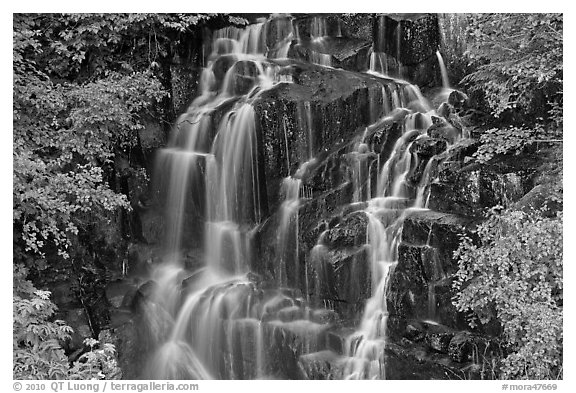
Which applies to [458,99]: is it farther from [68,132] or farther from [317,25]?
[68,132]

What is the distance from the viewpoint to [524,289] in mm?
5500

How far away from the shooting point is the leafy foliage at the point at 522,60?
617 centimetres

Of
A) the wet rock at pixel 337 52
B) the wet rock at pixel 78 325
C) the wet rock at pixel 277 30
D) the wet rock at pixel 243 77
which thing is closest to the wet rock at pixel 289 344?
the wet rock at pixel 78 325

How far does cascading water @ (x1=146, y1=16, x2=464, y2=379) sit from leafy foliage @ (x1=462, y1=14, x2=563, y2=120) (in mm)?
1370

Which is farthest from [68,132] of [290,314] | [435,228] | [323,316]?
[435,228]

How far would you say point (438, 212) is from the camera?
23.1ft

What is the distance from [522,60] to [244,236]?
4.80 m

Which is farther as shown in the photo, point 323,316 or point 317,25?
point 317,25

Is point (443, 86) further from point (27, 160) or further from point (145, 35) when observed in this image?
point (27, 160)

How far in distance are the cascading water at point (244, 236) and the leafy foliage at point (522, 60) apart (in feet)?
4.49

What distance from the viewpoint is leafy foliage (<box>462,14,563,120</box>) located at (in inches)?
243

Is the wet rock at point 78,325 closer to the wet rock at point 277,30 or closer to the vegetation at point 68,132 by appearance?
the vegetation at point 68,132
